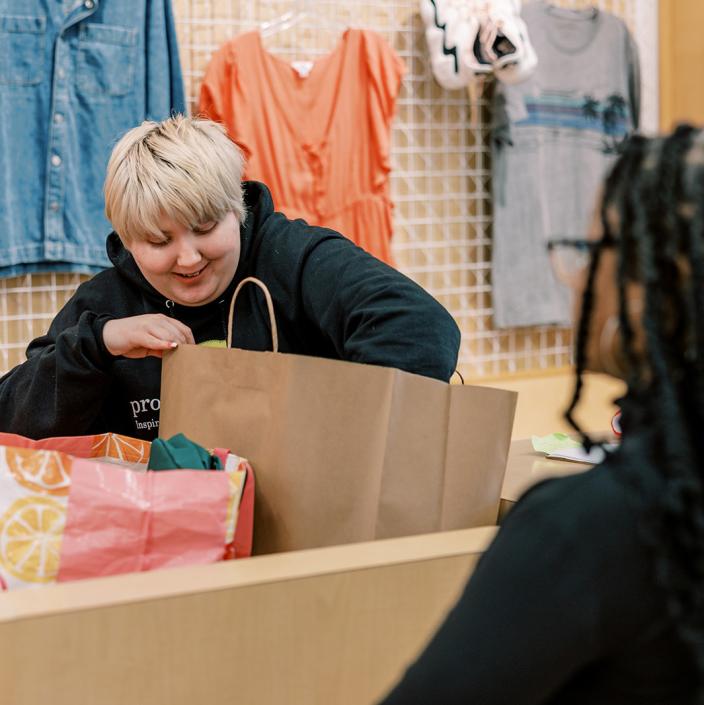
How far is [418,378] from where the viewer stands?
3.48 ft

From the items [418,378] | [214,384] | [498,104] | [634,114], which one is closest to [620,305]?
[418,378]

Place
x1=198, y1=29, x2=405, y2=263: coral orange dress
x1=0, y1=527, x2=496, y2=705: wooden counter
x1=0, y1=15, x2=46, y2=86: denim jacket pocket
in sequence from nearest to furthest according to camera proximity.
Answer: x1=0, y1=527, x2=496, y2=705: wooden counter, x1=0, y1=15, x2=46, y2=86: denim jacket pocket, x1=198, y1=29, x2=405, y2=263: coral orange dress

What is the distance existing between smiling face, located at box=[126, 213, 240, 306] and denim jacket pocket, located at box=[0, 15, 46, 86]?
107cm

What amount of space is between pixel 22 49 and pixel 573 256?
75.9 inches

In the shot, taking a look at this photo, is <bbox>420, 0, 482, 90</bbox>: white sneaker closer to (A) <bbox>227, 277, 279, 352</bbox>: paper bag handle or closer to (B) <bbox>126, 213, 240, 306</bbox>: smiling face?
(B) <bbox>126, 213, 240, 306</bbox>: smiling face

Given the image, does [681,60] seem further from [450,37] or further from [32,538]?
[32,538]

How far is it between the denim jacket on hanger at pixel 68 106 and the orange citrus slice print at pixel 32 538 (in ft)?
5.00

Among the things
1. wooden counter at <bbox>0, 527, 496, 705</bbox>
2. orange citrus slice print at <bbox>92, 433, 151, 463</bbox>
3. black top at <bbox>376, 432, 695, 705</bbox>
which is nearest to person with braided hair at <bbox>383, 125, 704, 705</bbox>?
black top at <bbox>376, 432, 695, 705</bbox>

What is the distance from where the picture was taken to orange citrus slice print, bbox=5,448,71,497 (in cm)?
100

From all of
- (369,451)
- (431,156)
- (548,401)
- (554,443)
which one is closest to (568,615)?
(369,451)

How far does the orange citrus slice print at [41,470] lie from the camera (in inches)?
39.2

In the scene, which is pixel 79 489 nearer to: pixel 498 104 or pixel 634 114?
pixel 498 104

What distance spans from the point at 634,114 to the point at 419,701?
2780mm

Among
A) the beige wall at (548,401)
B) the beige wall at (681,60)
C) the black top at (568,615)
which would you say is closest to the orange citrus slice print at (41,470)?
the black top at (568,615)
